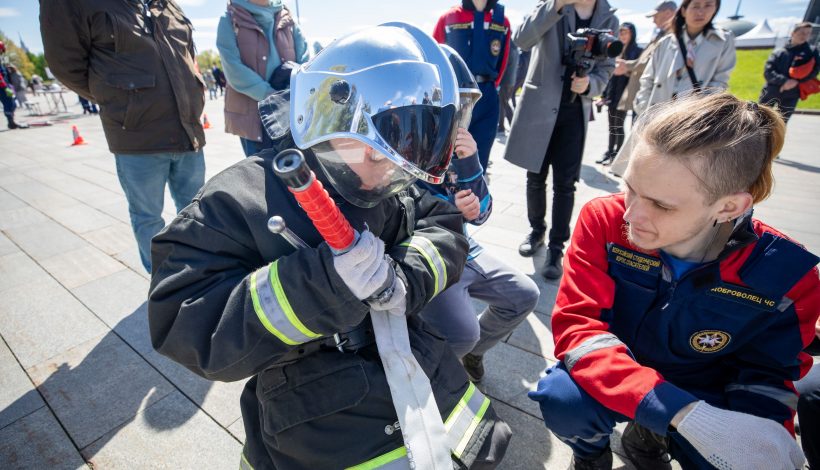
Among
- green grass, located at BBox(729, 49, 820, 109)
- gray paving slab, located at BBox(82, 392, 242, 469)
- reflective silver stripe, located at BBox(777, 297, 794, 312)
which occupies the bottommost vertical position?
green grass, located at BBox(729, 49, 820, 109)

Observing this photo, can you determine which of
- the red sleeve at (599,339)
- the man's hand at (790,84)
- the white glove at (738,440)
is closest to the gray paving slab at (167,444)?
the red sleeve at (599,339)

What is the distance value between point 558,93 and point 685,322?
83.7 inches

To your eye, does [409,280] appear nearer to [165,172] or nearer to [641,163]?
[641,163]

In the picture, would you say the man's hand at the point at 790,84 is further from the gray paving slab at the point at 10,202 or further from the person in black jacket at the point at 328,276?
the gray paving slab at the point at 10,202

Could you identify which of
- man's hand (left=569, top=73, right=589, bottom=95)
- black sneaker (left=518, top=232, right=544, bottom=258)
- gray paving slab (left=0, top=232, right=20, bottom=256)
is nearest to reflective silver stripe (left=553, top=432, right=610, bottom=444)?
black sneaker (left=518, top=232, right=544, bottom=258)

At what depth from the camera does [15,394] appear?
2061 millimetres

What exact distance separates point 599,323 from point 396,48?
116 cm

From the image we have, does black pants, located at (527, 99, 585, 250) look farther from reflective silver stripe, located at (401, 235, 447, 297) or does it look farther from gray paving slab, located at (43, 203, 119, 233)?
gray paving slab, located at (43, 203, 119, 233)

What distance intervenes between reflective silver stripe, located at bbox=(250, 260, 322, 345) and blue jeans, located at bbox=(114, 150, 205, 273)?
2.26 metres

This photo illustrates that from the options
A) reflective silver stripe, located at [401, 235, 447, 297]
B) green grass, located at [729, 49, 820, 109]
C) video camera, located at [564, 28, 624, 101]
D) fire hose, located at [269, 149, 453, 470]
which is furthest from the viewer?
green grass, located at [729, 49, 820, 109]

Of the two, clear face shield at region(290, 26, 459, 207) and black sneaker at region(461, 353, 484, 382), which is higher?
clear face shield at region(290, 26, 459, 207)

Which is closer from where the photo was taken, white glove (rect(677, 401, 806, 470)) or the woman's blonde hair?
white glove (rect(677, 401, 806, 470))

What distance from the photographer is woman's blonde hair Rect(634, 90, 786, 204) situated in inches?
48.3

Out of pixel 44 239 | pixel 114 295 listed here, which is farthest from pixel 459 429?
pixel 44 239
